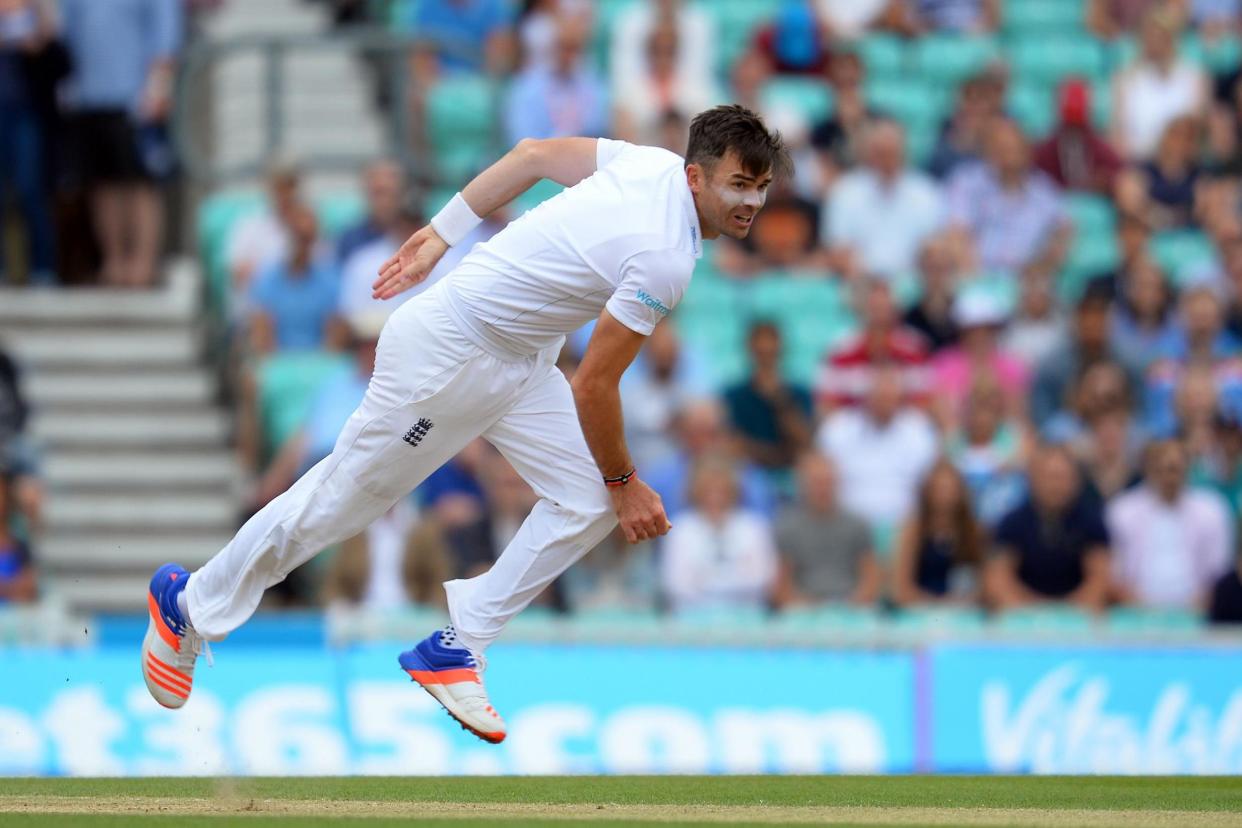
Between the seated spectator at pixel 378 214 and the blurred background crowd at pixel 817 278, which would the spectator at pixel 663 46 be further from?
the seated spectator at pixel 378 214

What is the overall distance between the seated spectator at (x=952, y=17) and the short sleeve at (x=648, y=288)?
9663 mm

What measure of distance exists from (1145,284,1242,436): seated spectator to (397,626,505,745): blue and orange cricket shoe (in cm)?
673

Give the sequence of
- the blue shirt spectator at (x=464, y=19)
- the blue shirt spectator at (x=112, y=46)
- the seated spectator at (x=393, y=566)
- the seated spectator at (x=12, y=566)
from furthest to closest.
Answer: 1. the blue shirt spectator at (x=464, y=19)
2. the blue shirt spectator at (x=112, y=46)
3. the seated spectator at (x=12, y=566)
4. the seated spectator at (x=393, y=566)

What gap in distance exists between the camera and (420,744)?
37.6ft

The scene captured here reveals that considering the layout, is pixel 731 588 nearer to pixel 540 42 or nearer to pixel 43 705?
pixel 43 705

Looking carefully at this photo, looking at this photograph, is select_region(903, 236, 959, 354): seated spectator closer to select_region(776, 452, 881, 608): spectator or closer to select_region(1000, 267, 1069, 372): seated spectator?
select_region(1000, 267, 1069, 372): seated spectator

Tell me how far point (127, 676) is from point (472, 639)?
382cm

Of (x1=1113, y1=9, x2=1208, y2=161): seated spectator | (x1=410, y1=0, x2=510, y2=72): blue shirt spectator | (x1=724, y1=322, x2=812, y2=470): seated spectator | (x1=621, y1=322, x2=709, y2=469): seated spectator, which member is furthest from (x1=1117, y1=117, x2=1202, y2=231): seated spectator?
(x1=410, y1=0, x2=510, y2=72): blue shirt spectator

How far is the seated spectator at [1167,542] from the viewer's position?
512 inches

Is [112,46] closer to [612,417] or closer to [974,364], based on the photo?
[974,364]

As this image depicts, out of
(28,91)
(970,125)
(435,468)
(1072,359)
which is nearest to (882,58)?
(970,125)

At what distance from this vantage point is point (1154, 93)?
638 inches

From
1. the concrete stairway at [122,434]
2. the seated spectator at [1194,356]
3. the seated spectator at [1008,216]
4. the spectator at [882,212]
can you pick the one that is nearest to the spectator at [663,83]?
the spectator at [882,212]

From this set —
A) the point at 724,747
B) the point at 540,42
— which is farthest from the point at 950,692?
the point at 540,42
